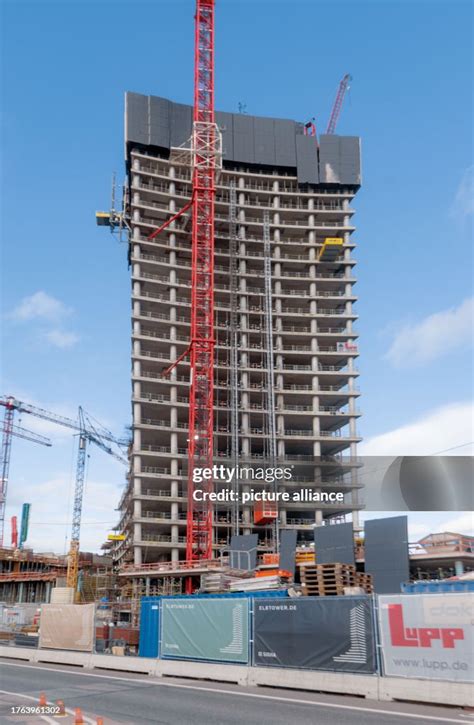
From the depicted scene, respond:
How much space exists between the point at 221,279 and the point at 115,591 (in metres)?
45.4

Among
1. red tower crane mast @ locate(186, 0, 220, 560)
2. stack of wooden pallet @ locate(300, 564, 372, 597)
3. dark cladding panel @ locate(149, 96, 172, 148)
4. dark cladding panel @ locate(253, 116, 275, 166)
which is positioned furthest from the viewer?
dark cladding panel @ locate(253, 116, 275, 166)

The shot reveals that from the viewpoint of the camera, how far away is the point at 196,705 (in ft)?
54.7

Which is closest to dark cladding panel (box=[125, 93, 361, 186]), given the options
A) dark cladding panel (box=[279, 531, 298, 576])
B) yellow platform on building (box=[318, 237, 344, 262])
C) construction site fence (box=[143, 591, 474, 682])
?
yellow platform on building (box=[318, 237, 344, 262])

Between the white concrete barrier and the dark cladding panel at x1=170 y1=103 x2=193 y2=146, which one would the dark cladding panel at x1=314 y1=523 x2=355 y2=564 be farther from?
the dark cladding panel at x1=170 y1=103 x2=193 y2=146

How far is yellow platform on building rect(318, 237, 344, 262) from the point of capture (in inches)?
3821

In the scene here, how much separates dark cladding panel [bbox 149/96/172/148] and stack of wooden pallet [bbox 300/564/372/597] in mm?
74256

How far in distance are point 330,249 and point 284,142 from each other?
19.7 metres

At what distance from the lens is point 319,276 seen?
10194 centimetres

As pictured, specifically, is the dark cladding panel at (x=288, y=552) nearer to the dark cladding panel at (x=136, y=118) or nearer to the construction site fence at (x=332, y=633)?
the construction site fence at (x=332, y=633)

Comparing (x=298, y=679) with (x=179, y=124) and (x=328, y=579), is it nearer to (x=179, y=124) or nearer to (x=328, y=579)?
(x=328, y=579)

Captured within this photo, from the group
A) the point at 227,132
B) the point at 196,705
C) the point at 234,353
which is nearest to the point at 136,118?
the point at 227,132

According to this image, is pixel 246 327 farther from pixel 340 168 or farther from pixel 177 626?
pixel 177 626

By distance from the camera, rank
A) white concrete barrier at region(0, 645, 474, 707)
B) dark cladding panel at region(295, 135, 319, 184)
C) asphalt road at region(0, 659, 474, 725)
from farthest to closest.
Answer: dark cladding panel at region(295, 135, 319, 184) → white concrete barrier at region(0, 645, 474, 707) → asphalt road at region(0, 659, 474, 725)

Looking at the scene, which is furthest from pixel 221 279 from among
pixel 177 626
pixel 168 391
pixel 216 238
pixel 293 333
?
pixel 177 626
